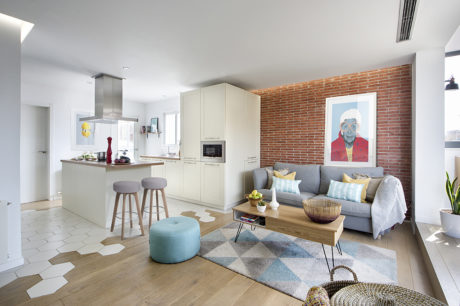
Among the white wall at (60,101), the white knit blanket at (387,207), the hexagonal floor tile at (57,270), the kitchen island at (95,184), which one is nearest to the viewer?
the hexagonal floor tile at (57,270)

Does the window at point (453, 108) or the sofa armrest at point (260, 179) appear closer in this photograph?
the window at point (453, 108)

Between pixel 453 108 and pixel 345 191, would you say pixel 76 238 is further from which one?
pixel 453 108

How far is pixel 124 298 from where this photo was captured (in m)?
1.76

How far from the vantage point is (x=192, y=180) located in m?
4.70

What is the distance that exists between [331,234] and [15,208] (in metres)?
3.21

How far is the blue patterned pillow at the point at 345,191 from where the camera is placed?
3.15 meters

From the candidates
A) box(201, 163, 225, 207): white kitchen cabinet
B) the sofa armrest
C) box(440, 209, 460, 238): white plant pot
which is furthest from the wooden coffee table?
box(201, 163, 225, 207): white kitchen cabinet

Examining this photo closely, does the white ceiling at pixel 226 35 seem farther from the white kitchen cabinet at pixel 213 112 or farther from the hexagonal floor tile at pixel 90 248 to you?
the hexagonal floor tile at pixel 90 248

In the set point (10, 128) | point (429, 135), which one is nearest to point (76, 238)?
point (10, 128)

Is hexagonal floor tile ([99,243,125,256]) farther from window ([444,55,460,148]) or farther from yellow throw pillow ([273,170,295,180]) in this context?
window ([444,55,460,148])

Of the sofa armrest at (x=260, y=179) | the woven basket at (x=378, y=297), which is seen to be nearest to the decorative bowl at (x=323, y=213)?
the woven basket at (x=378, y=297)

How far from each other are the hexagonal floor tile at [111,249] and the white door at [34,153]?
3.55 m

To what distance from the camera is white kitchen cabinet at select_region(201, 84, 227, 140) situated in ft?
13.7

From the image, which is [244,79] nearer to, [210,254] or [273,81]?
[273,81]
